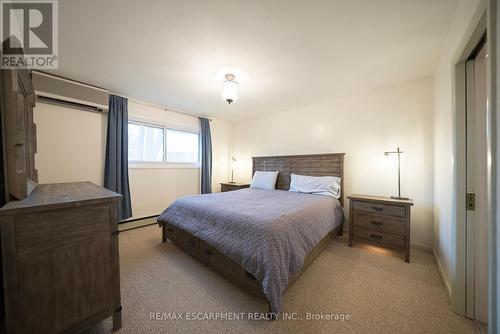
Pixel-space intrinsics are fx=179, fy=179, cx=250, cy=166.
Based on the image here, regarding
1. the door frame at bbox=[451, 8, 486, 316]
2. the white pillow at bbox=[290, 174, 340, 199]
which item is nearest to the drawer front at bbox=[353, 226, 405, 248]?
the white pillow at bbox=[290, 174, 340, 199]

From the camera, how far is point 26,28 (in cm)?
157

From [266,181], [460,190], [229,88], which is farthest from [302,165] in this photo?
[460,190]

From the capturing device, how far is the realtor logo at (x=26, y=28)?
3.55 feet

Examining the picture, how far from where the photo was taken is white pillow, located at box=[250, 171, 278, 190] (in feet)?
12.0

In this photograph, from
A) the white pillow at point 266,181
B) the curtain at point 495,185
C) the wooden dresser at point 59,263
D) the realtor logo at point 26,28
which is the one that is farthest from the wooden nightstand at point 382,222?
the realtor logo at point 26,28

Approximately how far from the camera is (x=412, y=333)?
1.20 meters

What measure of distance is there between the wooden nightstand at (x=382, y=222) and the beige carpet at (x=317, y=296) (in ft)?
0.65

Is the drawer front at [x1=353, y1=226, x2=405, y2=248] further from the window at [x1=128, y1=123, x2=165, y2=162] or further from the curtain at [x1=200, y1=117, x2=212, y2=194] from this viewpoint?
the window at [x1=128, y1=123, x2=165, y2=162]

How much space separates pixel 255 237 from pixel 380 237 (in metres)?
1.85

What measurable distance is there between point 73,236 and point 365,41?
2.76 m

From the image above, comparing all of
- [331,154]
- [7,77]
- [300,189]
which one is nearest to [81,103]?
[7,77]

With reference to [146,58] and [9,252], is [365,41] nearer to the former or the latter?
[146,58]

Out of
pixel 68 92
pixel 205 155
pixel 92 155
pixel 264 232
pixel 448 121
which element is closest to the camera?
pixel 264 232

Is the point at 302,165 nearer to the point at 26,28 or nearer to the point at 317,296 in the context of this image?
the point at 317,296
